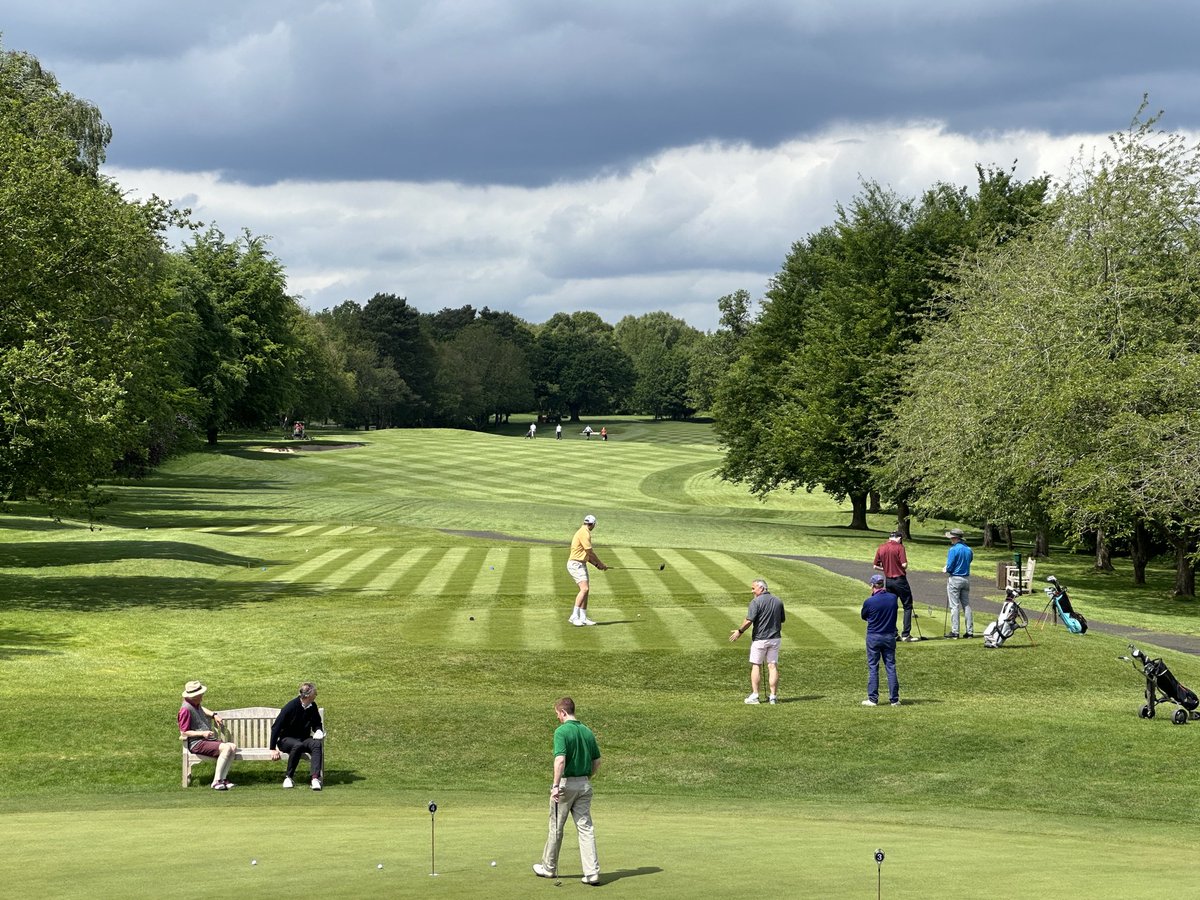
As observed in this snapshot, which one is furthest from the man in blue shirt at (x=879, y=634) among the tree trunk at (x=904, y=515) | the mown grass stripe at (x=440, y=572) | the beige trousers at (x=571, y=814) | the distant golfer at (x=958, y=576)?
the tree trunk at (x=904, y=515)

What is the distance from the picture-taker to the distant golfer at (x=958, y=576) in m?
29.1

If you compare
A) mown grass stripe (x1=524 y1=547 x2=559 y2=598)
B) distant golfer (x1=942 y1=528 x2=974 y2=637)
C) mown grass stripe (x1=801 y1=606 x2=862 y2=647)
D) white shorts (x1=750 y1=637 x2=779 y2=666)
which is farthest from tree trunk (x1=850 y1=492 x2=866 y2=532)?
white shorts (x1=750 y1=637 x2=779 y2=666)

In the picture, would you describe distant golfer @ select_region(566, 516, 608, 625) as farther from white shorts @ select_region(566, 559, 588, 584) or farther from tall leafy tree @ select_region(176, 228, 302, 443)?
tall leafy tree @ select_region(176, 228, 302, 443)

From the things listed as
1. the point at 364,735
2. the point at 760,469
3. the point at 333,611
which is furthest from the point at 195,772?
the point at 760,469

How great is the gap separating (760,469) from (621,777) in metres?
60.3

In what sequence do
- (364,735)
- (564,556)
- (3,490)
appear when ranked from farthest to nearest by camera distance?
(564,556) < (3,490) < (364,735)

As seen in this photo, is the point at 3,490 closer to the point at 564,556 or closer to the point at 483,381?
the point at 564,556

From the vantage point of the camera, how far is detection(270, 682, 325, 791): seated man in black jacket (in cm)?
1869

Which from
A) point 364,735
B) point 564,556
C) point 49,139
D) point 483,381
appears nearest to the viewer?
point 364,735

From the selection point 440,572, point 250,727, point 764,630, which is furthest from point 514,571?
point 250,727

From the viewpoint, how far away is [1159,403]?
40.1m

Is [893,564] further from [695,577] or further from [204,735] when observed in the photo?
[695,577]

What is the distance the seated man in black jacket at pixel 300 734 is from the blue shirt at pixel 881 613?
955 cm

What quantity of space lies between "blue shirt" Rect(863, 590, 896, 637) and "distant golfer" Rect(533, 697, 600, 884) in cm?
1020
